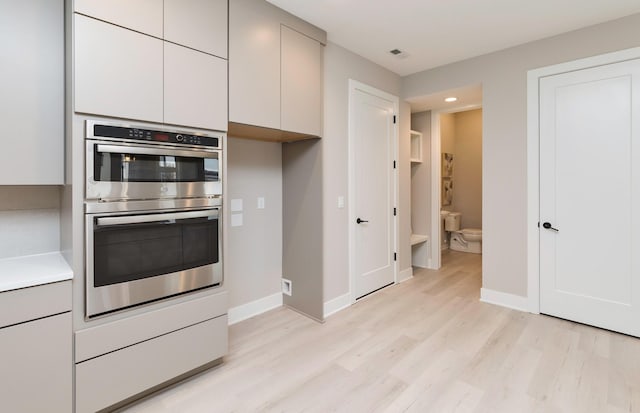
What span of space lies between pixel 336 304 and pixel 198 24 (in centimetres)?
273

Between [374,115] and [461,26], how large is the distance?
1231mm

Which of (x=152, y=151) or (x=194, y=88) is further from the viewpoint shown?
(x=194, y=88)

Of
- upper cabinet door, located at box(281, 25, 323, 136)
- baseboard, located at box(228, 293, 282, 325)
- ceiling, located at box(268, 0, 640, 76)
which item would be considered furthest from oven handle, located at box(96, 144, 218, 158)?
baseboard, located at box(228, 293, 282, 325)

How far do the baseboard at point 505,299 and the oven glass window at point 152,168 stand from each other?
3186 mm

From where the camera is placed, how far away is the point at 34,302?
5.11 feet

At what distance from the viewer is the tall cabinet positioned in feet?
7.72

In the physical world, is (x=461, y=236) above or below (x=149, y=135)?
below

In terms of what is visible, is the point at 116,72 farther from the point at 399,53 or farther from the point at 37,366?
the point at 399,53

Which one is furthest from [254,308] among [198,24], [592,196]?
[592,196]

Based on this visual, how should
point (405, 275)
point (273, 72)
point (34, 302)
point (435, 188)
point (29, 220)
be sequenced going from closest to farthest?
point (34, 302) → point (29, 220) → point (273, 72) → point (405, 275) → point (435, 188)

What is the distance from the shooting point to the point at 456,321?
307 cm

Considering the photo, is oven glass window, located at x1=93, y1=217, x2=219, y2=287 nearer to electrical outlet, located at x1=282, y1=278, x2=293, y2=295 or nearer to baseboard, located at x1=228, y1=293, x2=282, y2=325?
baseboard, located at x1=228, y1=293, x2=282, y2=325

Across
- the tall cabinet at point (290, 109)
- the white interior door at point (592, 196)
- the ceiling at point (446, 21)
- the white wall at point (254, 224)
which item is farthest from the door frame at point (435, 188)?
the white wall at point (254, 224)

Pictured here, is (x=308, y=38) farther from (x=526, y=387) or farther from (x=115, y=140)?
(x=526, y=387)
